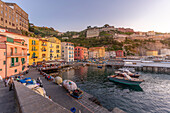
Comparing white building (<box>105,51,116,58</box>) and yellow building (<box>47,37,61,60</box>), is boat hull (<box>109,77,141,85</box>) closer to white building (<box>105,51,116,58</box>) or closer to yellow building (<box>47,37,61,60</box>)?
yellow building (<box>47,37,61,60</box>)

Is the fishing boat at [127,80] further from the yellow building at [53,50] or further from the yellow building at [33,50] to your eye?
the yellow building at [53,50]

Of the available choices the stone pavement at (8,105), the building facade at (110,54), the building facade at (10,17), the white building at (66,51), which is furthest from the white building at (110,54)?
the stone pavement at (8,105)

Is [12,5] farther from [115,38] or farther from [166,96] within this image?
[115,38]

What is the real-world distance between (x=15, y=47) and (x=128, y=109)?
31.4 meters

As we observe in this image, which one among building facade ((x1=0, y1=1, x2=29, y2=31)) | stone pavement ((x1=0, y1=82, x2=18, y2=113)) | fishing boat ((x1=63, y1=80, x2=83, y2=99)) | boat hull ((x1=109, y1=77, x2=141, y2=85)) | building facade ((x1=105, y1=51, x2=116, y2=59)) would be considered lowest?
boat hull ((x1=109, y1=77, x2=141, y2=85))

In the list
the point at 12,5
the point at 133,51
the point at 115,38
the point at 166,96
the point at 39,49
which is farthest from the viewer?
the point at 115,38

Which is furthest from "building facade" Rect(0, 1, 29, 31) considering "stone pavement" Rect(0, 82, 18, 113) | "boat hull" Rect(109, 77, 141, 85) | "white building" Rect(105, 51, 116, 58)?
"white building" Rect(105, 51, 116, 58)

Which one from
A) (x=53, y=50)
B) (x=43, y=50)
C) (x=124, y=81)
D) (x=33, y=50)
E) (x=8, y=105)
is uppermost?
(x=53, y=50)

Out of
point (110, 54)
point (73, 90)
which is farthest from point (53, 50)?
point (110, 54)

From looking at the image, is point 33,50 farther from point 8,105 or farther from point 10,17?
point 8,105

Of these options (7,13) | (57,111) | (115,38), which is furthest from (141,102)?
(115,38)

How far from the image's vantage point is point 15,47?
905 inches

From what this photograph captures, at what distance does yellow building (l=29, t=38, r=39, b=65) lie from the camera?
1596 inches

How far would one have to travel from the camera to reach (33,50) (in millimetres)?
40969
